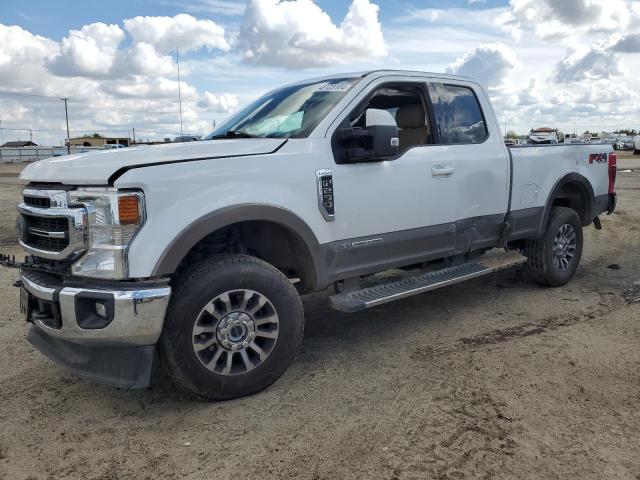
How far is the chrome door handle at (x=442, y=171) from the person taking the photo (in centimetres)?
455

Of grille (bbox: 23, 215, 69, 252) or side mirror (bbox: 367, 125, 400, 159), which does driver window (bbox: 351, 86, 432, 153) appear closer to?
side mirror (bbox: 367, 125, 400, 159)

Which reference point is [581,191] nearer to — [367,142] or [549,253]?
[549,253]

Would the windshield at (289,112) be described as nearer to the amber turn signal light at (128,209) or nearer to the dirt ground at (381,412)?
the amber turn signal light at (128,209)

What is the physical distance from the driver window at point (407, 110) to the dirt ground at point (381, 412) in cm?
165

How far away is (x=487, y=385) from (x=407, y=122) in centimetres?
241

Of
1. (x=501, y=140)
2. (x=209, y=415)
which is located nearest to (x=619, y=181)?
(x=501, y=140)

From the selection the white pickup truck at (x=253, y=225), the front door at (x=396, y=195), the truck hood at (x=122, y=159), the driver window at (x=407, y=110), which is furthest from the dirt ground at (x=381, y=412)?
the driver window at (x=407, y=110)

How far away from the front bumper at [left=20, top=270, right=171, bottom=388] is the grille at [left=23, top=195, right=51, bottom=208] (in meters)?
0.47

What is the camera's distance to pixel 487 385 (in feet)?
12.0

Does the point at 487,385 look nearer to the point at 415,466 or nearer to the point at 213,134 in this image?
the point at 415,466

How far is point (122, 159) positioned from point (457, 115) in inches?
121

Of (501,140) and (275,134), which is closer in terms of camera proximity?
(275,134)

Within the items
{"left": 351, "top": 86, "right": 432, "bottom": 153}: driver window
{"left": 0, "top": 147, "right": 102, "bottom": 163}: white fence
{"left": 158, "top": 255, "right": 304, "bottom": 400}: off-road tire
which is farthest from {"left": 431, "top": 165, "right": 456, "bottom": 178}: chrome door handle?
{"left": 0, "top": 147, "right": 102, "bottom": 163}: white fence

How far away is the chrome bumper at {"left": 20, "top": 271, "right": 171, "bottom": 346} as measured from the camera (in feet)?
10.2
